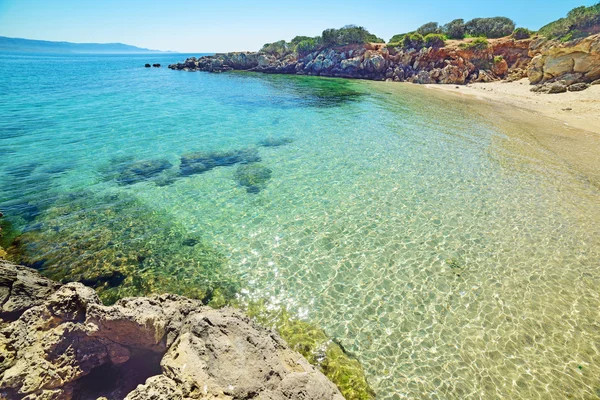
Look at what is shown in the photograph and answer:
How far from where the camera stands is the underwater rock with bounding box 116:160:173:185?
1509 centimetres

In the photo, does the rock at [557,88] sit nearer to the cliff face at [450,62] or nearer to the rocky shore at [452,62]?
A: the rocky shore at [452,62]

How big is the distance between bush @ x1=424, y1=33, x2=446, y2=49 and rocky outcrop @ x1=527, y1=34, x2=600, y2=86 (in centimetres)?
2311

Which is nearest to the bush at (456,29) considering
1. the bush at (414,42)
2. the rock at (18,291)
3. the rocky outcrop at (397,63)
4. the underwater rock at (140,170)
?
the bush at (414,42)

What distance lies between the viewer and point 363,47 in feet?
229

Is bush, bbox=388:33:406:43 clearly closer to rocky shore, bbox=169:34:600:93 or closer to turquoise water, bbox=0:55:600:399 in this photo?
rocky shore, bbox=169:34:600:93

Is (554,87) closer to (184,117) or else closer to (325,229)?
(325,229)

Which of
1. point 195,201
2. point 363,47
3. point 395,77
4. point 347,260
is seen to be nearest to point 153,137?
point 195,201

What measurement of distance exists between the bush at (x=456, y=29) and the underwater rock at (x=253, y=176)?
72.0 meters

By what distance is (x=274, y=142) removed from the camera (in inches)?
834

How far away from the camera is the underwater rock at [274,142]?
68.1 ft

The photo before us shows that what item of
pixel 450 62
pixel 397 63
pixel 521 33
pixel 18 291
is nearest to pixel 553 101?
pixel 450 62

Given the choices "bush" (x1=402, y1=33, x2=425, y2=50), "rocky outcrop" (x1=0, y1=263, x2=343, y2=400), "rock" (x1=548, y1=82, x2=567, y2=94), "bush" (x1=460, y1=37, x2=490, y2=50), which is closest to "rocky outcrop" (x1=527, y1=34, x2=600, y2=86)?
"rock" (x1=548, y1=82, x2=567, y2=94)

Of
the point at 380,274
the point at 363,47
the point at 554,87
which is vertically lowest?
the point at 380,274

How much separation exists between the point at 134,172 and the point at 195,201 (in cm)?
564
